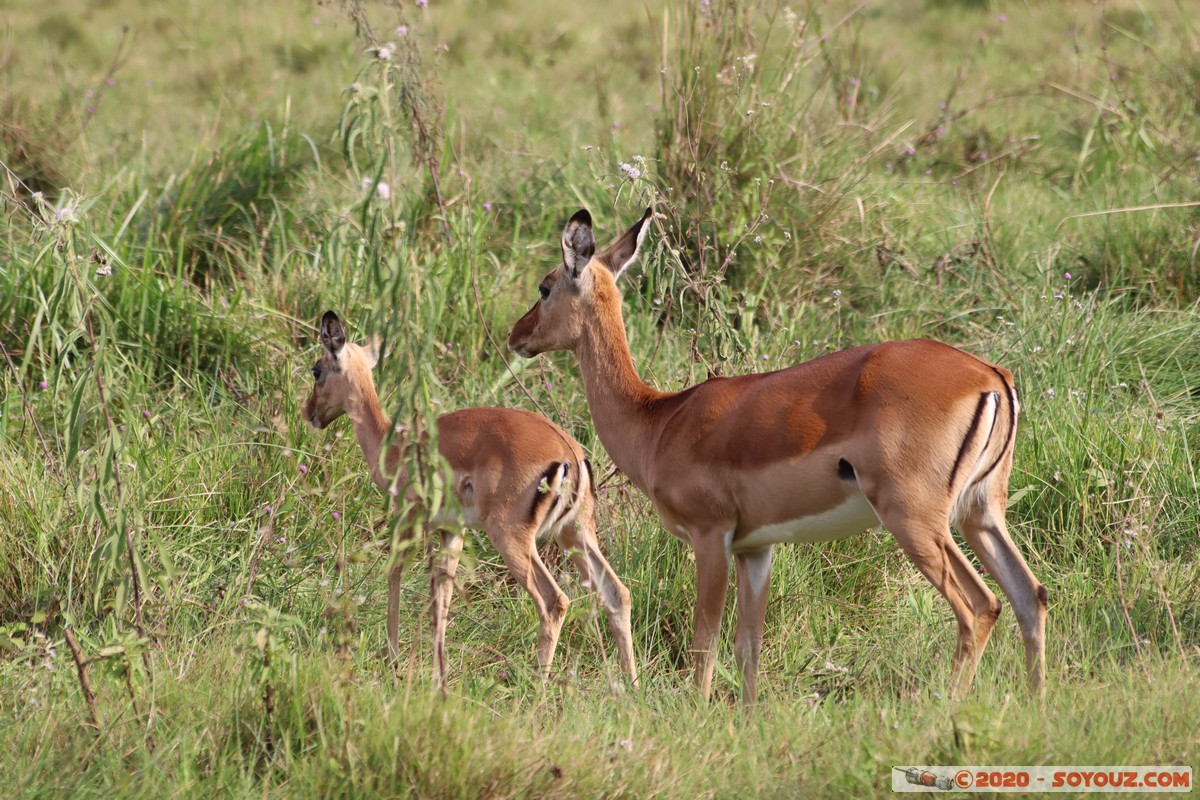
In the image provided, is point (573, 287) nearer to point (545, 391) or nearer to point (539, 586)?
point (539, 586)

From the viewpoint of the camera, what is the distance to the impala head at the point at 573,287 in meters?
4.65

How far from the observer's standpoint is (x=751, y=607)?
435cm

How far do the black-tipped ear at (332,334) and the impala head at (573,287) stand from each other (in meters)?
0.61

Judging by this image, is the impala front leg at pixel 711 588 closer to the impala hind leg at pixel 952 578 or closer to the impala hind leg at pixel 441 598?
the impala hind leg at pixel 952 578

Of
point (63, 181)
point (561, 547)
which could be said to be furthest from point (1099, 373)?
point (63, 181)

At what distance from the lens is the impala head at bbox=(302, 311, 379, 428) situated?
4.90m

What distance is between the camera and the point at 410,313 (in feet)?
10.5

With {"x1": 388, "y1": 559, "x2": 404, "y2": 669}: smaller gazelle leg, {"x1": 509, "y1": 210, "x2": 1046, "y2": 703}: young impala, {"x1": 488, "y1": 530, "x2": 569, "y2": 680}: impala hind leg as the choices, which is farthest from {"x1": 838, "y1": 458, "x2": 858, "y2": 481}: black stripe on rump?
{"x1": 388, "y1": 559, "x2": 404, "y2": 669}: smaller gazelle leg

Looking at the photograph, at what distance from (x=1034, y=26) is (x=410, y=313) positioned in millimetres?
9397

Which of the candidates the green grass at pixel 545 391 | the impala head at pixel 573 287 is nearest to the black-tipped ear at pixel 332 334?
the green grass at pixel 545 391

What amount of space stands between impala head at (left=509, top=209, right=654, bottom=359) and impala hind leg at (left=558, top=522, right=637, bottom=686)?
0.65 m

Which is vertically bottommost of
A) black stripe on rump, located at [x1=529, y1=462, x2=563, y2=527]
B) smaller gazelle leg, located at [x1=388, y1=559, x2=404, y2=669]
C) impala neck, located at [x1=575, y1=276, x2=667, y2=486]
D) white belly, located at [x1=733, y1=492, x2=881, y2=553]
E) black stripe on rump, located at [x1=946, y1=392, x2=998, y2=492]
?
smaller gazelle leg, located at [x1=388, y1=559, x2=404, y2=669]

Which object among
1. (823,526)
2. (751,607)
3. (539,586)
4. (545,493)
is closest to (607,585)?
(539,586)

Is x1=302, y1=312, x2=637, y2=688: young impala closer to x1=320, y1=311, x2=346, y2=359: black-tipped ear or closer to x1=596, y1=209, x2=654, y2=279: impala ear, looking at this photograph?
x1=320, y1=311, x2=346, y2=359: black-tipped ear
